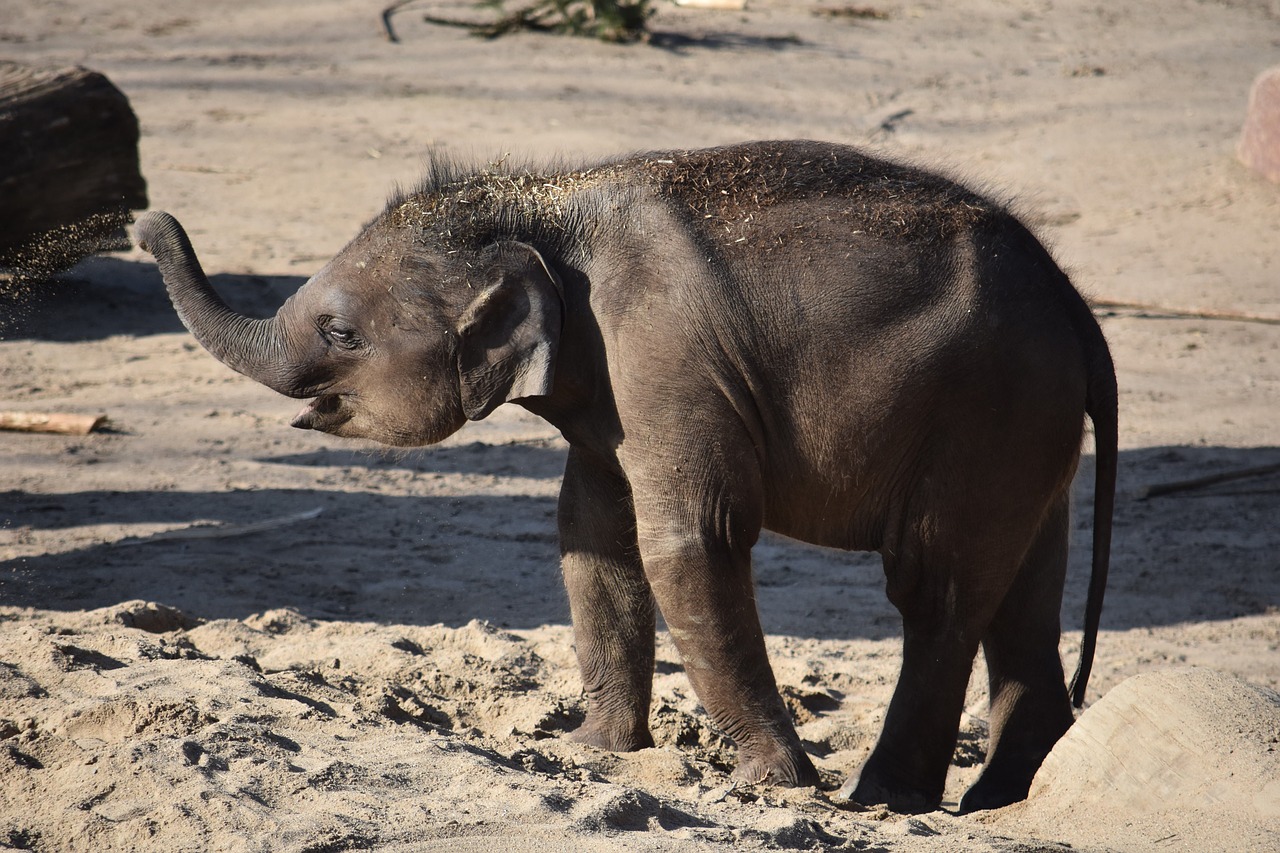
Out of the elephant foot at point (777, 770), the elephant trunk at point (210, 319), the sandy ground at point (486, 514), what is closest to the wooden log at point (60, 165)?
the sandy ground at point (486, 514)

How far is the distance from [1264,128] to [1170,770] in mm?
10064

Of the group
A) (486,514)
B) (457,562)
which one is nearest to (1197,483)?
(486,514)

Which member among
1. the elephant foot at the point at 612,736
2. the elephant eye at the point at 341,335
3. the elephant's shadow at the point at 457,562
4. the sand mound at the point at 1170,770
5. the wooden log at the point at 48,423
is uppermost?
the elephant eye at the point at 341,335

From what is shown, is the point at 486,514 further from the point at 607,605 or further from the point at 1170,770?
the point at 1170,770

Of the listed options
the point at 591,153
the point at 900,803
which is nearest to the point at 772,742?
the point at 900,803

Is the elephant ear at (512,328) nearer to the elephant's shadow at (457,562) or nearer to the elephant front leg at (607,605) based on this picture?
the elephant front leg at (607,605)

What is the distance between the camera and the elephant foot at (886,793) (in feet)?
13.1

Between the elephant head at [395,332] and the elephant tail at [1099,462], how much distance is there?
1.50 m

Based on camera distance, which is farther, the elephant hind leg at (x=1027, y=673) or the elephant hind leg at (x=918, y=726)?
the elephant hind leg at (x=1027, y=673)

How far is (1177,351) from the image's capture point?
9406mm

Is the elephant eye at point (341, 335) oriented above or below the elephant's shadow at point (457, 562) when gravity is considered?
above

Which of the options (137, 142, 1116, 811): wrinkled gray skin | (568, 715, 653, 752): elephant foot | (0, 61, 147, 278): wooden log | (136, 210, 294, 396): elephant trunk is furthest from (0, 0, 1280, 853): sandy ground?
(136, 210, 294, 396): elephant trunk

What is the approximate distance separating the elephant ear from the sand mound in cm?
175

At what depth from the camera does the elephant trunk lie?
13.4 ft
